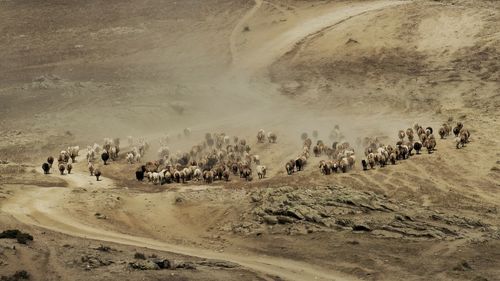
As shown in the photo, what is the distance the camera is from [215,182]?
49.1m

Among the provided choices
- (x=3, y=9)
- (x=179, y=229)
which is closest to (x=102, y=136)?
(x=179, y=229)

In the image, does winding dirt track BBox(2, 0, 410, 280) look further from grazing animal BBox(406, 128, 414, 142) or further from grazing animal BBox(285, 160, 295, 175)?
grazing animal BBox(406, 128, 414, 142)

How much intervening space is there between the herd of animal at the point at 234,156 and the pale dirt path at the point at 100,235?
806 cm

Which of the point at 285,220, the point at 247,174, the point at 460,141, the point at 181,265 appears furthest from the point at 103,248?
the point at 460,141

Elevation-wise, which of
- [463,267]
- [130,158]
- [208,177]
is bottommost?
[463,267]

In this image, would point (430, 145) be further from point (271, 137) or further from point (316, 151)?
point (271, 137)

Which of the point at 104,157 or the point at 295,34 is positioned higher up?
the point at 295,34

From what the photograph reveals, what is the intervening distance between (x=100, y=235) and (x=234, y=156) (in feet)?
66.9

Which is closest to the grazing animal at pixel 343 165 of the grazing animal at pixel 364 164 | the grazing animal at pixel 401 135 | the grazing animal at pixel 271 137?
the grazing animal at pixel 364 164

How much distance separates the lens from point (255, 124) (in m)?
65.8

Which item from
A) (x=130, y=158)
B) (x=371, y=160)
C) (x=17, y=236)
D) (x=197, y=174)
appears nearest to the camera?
(x=17, y=236)

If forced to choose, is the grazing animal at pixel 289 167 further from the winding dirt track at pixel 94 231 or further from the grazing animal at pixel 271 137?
the winding dirt track at pixel 94 231

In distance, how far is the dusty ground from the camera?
33.2m

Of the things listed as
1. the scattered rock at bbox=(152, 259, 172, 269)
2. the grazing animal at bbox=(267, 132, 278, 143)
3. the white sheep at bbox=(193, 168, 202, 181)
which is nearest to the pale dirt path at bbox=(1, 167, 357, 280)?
the scattered rock at bbox=(152, 259, 172, 269)
